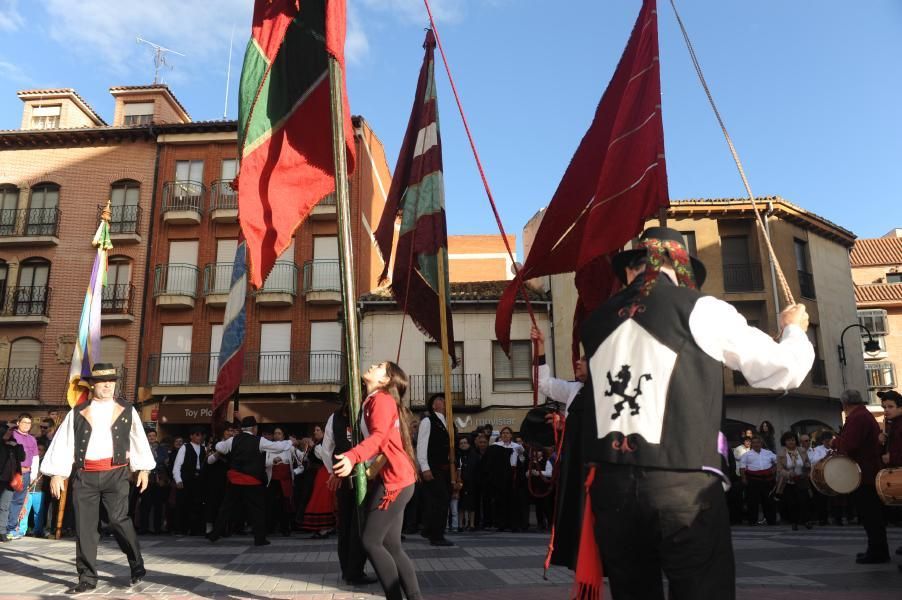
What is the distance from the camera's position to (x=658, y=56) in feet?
20.2

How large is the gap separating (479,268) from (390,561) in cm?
3600

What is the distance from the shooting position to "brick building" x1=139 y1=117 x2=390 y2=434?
2725 cm

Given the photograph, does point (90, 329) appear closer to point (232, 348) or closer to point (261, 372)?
point (232, 348)

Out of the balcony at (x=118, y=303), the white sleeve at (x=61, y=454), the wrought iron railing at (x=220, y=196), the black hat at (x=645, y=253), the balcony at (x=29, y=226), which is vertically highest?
the wrought iron railing at (x=220, y=196)

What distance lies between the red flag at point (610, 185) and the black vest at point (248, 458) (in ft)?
17.3

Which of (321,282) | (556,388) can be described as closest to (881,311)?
(321,282)

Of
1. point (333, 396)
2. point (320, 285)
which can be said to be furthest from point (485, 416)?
point (320, 285)

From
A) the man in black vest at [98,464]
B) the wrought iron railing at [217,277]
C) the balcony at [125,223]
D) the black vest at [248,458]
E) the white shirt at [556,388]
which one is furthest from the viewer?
the balcony at [125,223]

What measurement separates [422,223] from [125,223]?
24.1 metres

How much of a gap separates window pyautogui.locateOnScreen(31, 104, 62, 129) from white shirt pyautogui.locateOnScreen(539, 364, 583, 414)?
33.6 meters

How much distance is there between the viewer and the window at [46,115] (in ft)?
107

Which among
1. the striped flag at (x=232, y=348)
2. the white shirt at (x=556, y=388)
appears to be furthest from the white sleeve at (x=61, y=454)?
the white shirt at (x=556, y=388)

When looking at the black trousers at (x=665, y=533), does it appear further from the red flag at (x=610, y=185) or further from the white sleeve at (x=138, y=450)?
the white sleeve at (x=138, y=450)

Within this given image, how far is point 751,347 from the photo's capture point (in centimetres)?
270
